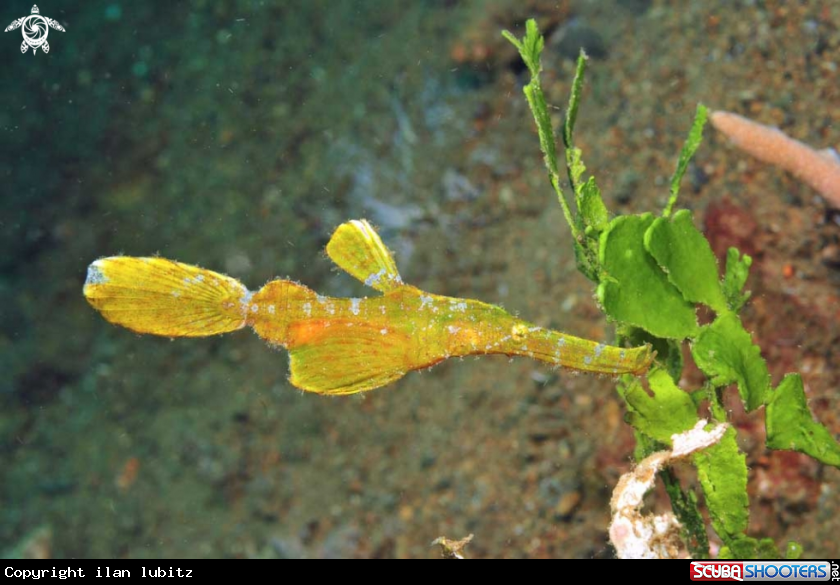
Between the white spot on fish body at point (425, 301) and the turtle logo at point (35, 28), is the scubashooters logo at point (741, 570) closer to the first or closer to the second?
the white spot on fish body at point (425, 301)

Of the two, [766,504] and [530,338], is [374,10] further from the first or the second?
[766,504]

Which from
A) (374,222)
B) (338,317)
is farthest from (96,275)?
(374,222)

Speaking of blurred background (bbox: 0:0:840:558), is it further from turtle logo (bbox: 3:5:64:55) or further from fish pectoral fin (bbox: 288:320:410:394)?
fish pectoral fin (bbox: 288:320:410:394)

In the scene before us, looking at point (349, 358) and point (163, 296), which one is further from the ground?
point (163, 296)

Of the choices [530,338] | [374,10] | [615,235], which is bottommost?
[530,338]

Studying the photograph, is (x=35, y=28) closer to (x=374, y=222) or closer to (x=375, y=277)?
(x=374, y=222)

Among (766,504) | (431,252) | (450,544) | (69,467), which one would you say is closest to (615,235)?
(450,544)
